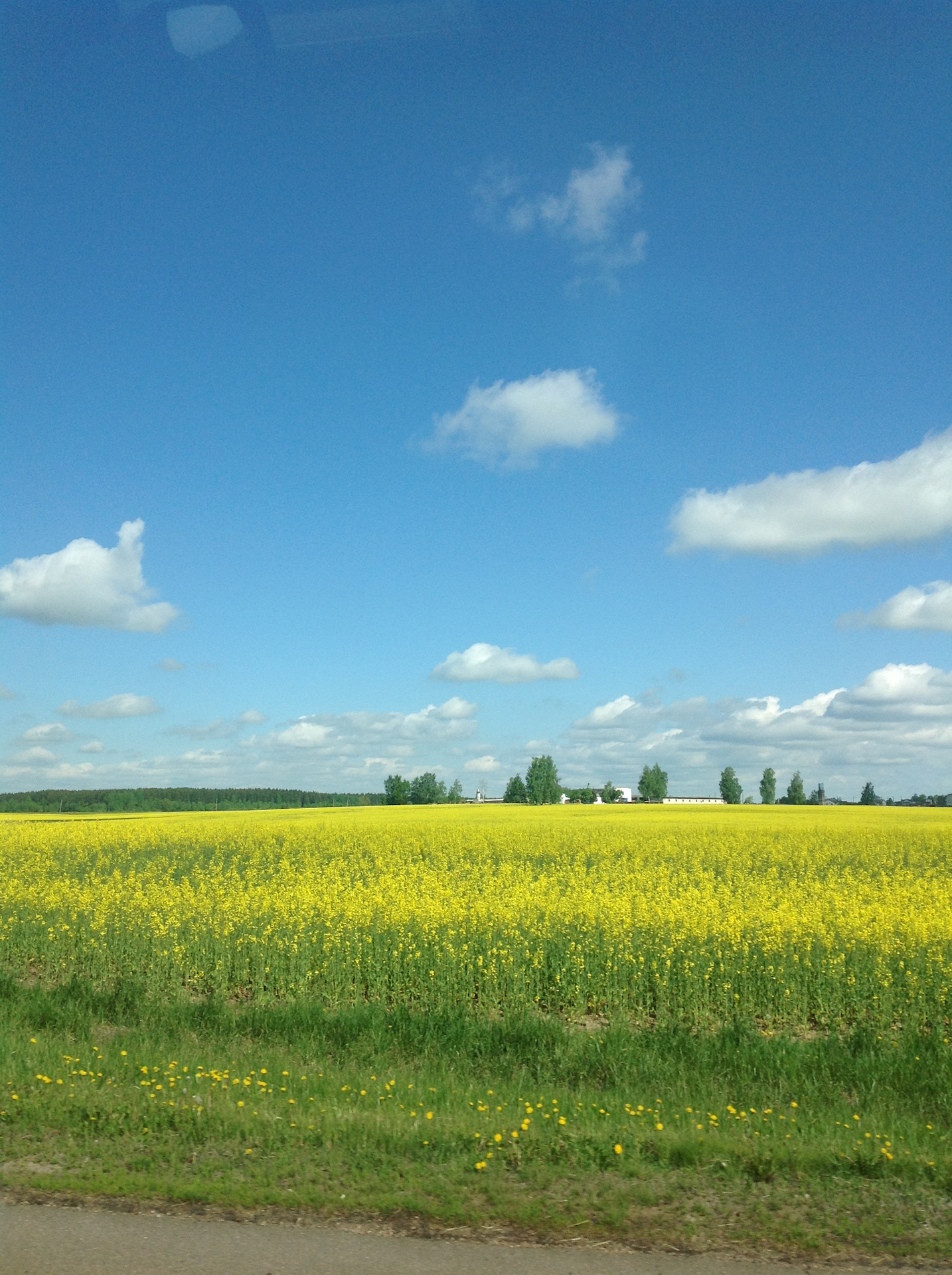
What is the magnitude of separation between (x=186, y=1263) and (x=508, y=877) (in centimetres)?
1393

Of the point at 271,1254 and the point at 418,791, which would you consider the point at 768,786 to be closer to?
the point at 418,791

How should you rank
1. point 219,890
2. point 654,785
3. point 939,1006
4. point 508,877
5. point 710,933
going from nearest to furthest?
point 939,1006 → point 710,933 → point 219,890 → point 508,877 → point 654,785

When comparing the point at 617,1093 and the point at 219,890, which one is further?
the point at 219,890

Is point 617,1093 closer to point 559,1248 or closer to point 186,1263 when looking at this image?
point 559,1248

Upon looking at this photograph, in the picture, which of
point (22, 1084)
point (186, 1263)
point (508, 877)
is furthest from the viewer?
point (508, 877)

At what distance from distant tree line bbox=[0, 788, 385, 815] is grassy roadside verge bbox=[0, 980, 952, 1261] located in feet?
256

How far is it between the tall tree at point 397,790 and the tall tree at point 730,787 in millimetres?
49711

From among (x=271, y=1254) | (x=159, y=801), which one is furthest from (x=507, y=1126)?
(x=159, y=801)

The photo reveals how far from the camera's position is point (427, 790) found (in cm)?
15088

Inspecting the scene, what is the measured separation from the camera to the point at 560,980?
1100 centimetres

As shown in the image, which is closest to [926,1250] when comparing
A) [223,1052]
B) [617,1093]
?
[617,1093]

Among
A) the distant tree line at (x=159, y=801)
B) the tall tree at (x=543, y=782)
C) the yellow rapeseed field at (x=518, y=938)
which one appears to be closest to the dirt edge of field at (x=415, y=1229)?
the yellow rapeseed field at (x=518, y=938)

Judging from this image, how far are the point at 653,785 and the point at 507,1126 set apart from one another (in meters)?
146

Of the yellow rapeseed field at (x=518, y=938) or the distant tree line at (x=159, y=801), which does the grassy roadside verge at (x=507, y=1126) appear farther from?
the distant tree line at (x=159, y=801)
